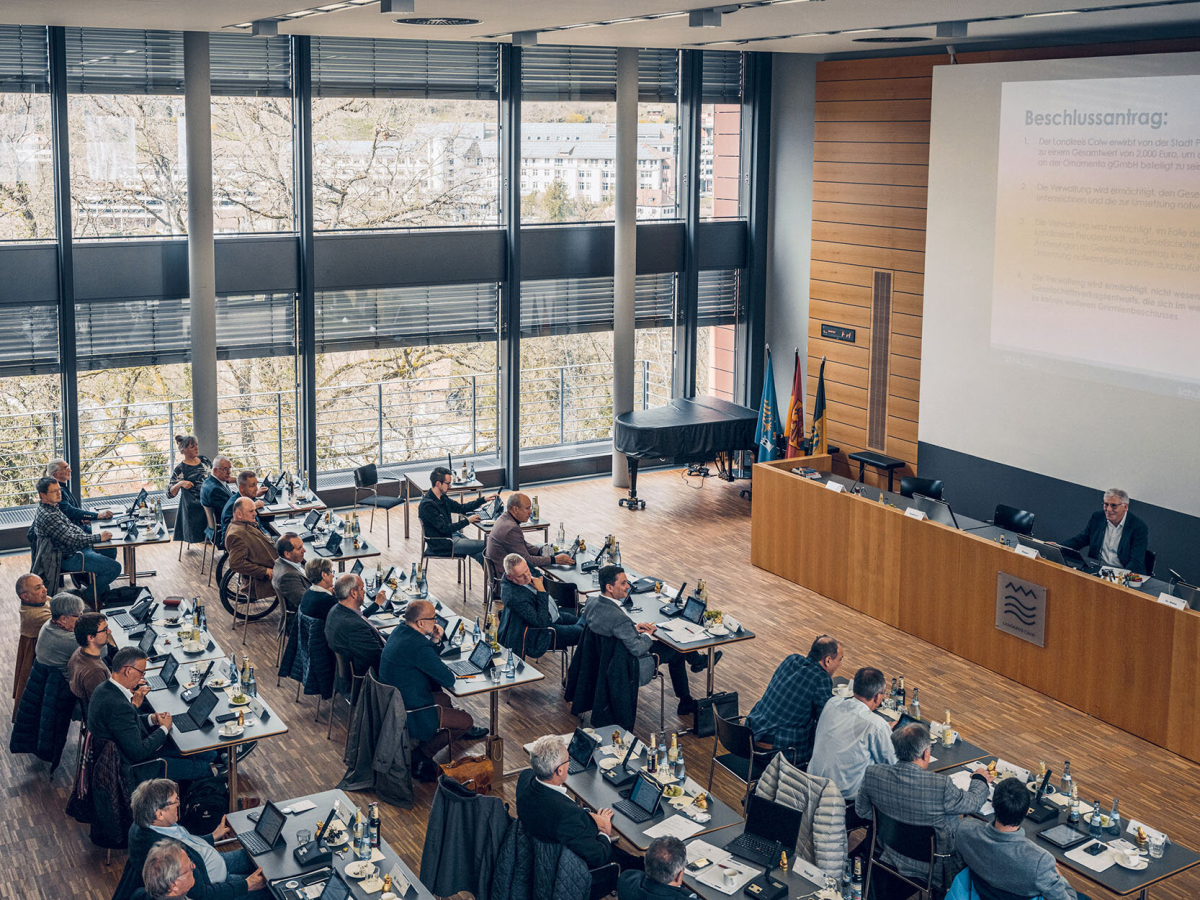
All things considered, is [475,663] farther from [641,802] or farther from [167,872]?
[167,872]

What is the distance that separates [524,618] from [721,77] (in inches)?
352

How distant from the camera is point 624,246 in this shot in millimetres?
15016

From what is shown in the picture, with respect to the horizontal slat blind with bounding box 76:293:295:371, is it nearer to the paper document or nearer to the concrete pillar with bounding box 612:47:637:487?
the concrete pillar with bounding box 612:47:637:487

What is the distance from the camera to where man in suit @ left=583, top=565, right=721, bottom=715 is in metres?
8.55

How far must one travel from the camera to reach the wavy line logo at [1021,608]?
9.77 m

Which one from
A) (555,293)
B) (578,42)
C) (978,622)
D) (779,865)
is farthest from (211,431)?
(779,865)

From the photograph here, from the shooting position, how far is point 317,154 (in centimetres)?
1369

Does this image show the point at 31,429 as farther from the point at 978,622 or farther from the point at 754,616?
the point at 978,622

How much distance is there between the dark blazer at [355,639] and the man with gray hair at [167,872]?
2.95 m

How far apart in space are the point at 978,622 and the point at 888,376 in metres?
4.24

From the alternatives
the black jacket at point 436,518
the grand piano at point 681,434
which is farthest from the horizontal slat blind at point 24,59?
the grand piano at point 681,434

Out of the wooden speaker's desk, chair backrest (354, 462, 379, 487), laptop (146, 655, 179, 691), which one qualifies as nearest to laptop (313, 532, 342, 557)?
chair backrest (354, 462, 379, 487)

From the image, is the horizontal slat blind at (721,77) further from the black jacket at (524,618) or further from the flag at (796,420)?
the black jacket at (524,618)

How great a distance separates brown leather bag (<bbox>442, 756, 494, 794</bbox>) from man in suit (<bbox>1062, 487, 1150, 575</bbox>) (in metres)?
5.27
